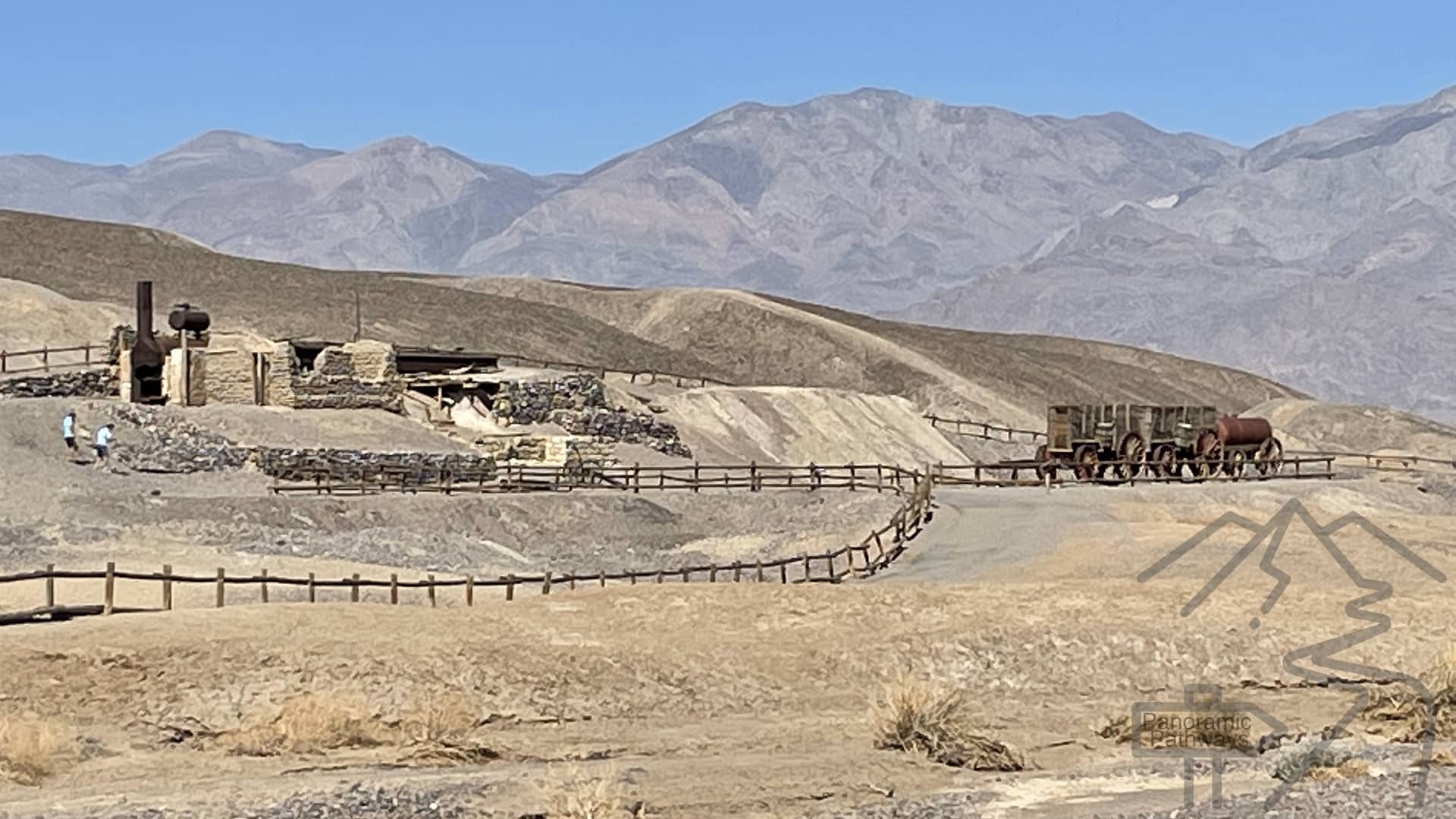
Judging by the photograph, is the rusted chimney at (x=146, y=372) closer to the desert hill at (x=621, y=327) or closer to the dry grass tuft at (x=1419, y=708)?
the dry grass tuft at (x=1419, y=708)

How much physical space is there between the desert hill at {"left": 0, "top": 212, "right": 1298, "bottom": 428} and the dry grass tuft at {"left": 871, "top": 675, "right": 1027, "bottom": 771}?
88.0 meters

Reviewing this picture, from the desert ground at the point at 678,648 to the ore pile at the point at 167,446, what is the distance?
129mm

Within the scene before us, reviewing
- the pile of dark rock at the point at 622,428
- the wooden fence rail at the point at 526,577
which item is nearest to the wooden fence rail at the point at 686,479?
the pile of dark rock at the point at 622,428

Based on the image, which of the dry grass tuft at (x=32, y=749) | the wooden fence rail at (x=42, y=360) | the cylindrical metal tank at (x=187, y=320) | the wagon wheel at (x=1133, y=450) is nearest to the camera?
the dry grass tuft at (x=32, y=749)

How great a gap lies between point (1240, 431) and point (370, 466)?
2776 centimetres

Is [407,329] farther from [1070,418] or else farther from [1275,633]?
[1275,633]

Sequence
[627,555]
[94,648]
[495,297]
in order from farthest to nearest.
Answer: [495,297], [627,555], [94,648]

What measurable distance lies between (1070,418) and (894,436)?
17824 mm

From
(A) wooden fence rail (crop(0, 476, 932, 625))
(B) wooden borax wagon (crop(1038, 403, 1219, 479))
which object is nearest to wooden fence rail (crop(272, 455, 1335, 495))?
(B) wooden borax wagon (crop(1038, 403, 1219, 479))

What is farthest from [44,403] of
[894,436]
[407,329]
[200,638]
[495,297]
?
[495,297]

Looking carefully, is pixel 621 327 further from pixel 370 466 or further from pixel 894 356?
pixel 370 466

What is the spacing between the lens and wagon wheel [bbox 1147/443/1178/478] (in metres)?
61.8

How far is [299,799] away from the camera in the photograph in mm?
20297

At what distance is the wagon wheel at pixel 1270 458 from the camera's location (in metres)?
63.4
